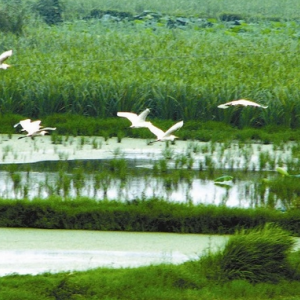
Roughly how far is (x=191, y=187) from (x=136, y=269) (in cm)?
365

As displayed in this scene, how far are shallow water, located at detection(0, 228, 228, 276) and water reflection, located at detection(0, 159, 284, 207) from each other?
99 cm

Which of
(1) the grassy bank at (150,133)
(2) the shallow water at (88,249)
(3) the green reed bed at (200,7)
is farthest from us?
(3) the green reed bed at (200,7)

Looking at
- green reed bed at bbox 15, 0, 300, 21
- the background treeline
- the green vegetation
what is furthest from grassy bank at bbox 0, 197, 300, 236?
green reed bed at bbox 15, 0, 300, 21

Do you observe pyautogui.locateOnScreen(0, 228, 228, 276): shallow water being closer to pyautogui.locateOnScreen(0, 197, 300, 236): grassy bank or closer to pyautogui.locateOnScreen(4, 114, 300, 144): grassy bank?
pyautogui.locateOnScreen(0, 197, 300, 236): grassy bank

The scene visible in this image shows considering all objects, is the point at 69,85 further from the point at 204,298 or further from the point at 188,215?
the point at 204,298

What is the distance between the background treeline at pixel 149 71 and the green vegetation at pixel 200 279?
7.29 m

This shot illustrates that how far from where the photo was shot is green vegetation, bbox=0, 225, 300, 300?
498cm

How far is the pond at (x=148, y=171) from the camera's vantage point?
8.30 m

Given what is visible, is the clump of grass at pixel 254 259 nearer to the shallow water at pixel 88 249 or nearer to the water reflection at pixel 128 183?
the shallow water at pixel 88 249

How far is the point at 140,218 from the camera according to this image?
6.99m

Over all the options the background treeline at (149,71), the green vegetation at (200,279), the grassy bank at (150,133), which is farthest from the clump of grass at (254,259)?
the background treeline at (149,71)

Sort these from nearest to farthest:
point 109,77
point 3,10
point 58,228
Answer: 1. point 58,228
2. point 109,77
3. point 3,10

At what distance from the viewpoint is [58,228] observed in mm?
6988

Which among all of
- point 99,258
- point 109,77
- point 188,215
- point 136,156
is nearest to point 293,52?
point 109,77
